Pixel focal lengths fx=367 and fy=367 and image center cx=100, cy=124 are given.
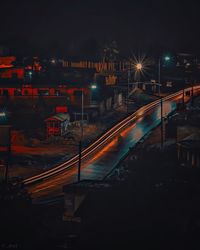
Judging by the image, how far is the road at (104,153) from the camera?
3947 centimetres

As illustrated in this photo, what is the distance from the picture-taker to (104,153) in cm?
5159

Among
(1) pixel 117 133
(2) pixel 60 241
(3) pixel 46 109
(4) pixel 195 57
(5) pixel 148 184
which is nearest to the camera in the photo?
(2) pixel 60 241

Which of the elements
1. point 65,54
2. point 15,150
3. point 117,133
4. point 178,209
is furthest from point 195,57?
point 178,209

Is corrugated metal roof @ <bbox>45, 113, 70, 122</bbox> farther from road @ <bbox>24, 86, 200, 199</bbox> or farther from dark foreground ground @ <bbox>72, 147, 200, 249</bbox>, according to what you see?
dark foreground ground @ <bbox>72, 147, 200, 249</bbox>

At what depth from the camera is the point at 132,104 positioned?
257ft

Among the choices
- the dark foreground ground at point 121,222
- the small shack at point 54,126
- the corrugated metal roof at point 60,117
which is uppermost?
the corrugated metal roof at point 60,117

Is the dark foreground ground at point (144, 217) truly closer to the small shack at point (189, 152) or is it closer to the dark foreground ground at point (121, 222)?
the dark foreground ground at point (121, 222)

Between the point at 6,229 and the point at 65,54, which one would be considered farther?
the point at 65,54

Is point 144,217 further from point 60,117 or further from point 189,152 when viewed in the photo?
point 60,117

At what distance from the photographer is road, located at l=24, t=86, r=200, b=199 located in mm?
39469

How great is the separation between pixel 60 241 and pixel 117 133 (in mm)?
37710

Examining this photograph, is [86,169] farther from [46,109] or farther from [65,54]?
[65,54]

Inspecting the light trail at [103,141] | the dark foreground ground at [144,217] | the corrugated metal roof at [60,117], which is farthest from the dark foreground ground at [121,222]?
the corrugated metal roof at [60,117]

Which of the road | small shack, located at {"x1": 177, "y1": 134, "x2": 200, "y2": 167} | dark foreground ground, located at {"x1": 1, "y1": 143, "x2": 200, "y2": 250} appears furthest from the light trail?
small shack, located at {"x1": 177, "y1": 134, "x2": 200, "y2": 167}
